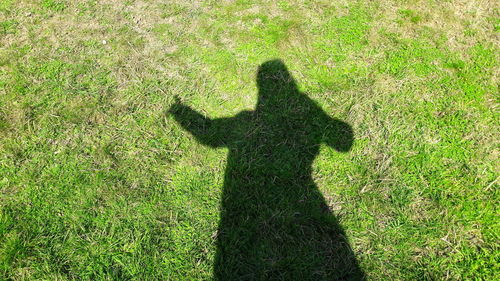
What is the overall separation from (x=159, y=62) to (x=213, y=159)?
190cm

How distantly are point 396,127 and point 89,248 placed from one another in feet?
11.6

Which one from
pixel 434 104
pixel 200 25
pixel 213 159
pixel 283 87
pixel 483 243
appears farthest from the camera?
pixel 200 25

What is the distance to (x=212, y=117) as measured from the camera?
148 inches

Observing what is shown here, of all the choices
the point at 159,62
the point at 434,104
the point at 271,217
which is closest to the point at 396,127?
the point at 434,104

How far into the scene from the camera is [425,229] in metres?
2.85

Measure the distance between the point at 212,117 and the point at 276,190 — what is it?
4.13 feet

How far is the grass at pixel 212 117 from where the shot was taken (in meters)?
2.80

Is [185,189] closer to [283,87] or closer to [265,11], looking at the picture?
[283,87]

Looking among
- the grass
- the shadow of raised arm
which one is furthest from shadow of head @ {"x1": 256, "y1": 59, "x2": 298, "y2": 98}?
the shadow of raised arm

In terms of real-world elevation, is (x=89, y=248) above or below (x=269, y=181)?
below

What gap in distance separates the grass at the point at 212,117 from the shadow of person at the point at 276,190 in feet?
0.22

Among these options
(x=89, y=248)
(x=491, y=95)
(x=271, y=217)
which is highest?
(x=491, y=95)

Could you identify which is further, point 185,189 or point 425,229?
point 185,189

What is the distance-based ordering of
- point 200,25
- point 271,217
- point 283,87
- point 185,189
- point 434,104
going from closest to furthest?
point 271,217 → point 185,189 → point 434,104 → point 283,87 → point 200,25
